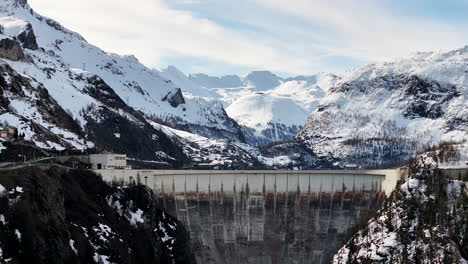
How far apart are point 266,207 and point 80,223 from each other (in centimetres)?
4713

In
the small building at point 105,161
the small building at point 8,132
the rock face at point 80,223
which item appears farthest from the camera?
the small building at point 8,132

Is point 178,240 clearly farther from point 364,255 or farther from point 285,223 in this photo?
point 364,255

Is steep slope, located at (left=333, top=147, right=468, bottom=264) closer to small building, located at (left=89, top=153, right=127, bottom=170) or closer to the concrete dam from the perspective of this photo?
the concrete dam

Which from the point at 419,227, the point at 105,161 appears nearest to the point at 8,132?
the point at 105,161

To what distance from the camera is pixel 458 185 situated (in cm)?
15050

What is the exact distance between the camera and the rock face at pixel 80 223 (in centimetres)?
12023

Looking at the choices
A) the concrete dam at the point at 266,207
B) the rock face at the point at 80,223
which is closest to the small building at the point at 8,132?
the rock face at the point at 80,223

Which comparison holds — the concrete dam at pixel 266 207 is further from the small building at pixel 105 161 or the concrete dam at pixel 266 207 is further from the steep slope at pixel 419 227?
the steep slope at pixel 419 227

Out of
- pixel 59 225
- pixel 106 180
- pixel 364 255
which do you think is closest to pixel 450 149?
pixel 364 255

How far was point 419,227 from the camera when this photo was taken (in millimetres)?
145250

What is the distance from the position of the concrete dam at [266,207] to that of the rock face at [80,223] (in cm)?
642

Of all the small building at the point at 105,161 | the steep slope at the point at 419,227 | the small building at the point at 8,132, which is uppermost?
the small building at the point at 8,132

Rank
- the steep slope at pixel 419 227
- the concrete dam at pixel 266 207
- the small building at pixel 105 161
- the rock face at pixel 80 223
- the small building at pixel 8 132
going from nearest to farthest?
the rock face at pixel 80 223, the steep slope at pixel 419 227, the concrete dam at pixel 266 207, the small building at pixel 105 161, the small building at pixel 8 132

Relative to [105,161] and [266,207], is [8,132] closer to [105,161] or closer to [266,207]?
[105,161]
